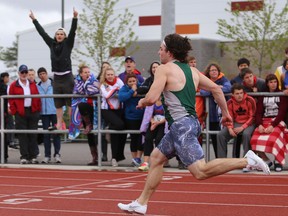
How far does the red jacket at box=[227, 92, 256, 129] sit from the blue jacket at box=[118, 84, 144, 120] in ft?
6.12

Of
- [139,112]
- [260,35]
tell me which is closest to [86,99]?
[139,112]

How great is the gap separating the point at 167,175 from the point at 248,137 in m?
1.60

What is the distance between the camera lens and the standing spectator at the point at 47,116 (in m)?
17.3

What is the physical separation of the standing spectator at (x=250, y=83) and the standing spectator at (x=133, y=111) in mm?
2022

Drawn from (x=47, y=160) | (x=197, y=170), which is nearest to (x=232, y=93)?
(x=47, y=160)

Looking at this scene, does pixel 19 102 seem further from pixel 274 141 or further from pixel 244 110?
pixel 274 141

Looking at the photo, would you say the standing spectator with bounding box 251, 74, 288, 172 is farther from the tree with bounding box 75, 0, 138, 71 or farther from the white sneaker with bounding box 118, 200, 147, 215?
the tree with bounding box 75, 0, 138, 71

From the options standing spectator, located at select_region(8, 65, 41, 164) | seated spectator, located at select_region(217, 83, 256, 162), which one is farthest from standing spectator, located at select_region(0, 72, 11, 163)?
seated spectator, located at select_region(217, 83, 256, 162)

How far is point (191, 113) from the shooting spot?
30.8 ft

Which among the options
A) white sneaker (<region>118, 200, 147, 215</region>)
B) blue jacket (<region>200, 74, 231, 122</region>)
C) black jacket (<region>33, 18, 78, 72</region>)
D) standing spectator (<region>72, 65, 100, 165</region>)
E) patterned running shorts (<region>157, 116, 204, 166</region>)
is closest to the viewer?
patterned running shorts (<region>157, 116, 204, 166</region>)

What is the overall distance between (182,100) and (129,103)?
666 centimetres

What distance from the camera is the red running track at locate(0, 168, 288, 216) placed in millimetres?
10102

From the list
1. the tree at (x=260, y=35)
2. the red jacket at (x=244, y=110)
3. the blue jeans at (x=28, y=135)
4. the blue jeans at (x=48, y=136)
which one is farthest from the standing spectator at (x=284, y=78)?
the tree at (x=260, y=35)

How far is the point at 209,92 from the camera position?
1518 centimetres
